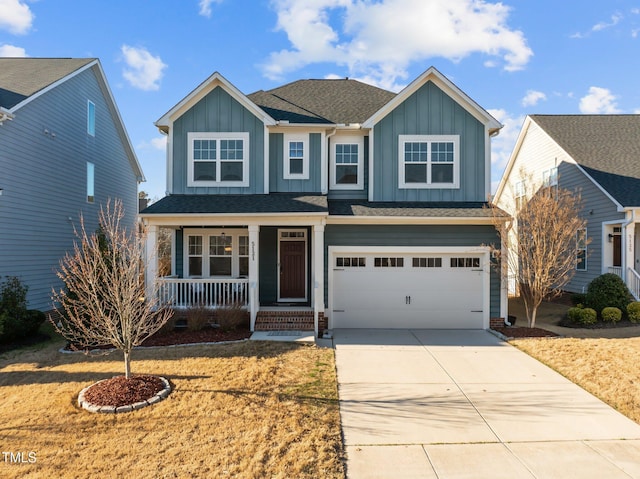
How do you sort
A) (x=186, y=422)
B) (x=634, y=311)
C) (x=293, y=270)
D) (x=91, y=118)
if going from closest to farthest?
(x=186, y=422)
(x=634, y=311)
(x=293, y=270)
(x=91, y=118)

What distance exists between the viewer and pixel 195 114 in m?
11.6

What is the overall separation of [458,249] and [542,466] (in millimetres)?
7106

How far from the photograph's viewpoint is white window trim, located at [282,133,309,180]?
38.4 ft

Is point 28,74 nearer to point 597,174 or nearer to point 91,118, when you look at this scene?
point 91,118

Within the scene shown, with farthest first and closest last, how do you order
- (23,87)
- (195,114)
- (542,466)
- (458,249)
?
(23,87) → (195,114) → (458,249) → (542,466)

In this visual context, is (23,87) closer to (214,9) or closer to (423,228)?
(214,9)

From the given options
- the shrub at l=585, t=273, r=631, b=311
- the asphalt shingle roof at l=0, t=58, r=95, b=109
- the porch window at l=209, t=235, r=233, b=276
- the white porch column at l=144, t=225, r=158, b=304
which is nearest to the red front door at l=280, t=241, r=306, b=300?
the porch window at l=209, t=235, r=233, b=276

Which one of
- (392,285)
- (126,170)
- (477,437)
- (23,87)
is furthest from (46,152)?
(477,437)

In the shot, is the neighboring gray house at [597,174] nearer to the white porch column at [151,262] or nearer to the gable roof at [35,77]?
the white porch column at [151,262]

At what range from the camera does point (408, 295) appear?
10.8 m

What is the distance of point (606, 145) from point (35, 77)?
Result: 2195cm

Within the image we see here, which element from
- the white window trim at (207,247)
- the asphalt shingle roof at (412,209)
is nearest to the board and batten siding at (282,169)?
the asphalt shingle roof at (412,209)

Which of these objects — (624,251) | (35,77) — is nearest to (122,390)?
(35,77)

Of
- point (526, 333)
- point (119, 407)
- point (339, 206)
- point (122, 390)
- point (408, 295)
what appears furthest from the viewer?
point (339, 206)
